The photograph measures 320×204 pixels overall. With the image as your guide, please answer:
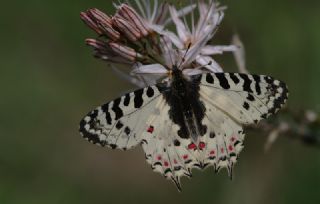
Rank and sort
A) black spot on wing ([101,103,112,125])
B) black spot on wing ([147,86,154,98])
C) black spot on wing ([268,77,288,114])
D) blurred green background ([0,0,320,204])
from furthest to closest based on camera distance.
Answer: blurred green background ([0,0,320,204])
black spot on wing ([147,86,154,98])
black spot on wing ([101,103,112,125])
black spot on wing ([268,77,288,114])

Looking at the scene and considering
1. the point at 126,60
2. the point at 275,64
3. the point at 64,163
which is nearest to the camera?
the point at 126,60

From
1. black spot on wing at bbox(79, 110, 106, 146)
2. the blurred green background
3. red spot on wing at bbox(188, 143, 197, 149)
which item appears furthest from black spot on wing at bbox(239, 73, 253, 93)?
the blurred green background

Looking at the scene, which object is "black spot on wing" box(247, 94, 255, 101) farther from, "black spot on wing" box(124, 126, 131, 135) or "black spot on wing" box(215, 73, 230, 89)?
"black spot on wing" box(124, 126, 131, 135)

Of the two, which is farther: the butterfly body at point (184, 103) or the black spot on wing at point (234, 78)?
the butterfly body at point (184, 103)

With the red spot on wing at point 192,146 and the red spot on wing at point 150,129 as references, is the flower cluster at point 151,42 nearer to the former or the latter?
the red spot on wing at point 150,129

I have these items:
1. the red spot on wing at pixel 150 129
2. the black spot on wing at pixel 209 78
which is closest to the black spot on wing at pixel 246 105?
the black spot on wing at pixel 209 78

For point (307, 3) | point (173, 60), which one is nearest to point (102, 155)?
point (307, 3)

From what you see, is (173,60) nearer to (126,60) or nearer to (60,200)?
(126,60)
